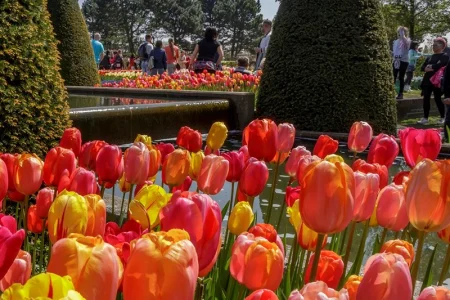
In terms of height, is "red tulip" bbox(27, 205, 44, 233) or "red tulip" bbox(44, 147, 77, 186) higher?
"red tulip" bbox(44, 147, 77, 186)

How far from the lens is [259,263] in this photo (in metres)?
1.10

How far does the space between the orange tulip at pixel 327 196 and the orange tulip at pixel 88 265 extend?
0.42 metres

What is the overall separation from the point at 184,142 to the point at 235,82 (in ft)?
26.9

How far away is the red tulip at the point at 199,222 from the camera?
3.40 ft

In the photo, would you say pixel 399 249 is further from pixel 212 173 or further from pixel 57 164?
pixel 57 164

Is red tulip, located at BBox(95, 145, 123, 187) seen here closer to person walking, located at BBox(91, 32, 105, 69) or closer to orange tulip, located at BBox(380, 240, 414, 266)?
orange tulip, located at BBox(380, 240, 414, 266)

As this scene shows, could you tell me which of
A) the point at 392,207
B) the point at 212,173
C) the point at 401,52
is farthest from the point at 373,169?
the point at 401,52

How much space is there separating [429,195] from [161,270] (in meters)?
0.70

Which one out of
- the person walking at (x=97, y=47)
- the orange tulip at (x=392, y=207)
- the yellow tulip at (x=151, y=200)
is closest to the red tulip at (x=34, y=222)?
the yellow tulip at (x=151, y=200)

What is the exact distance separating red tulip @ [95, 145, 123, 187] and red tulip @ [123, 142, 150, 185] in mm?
39

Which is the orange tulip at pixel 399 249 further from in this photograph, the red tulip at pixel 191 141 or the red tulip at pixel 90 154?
the red tulip at pixel 191 141

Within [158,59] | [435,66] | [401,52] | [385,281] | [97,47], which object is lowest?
[158,59]

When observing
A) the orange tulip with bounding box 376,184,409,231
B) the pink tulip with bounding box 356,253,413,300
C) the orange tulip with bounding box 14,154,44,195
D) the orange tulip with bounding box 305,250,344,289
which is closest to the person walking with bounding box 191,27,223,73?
the orange tulip with bounding box 14,154,44,195

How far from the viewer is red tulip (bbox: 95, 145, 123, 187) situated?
1830 mm
